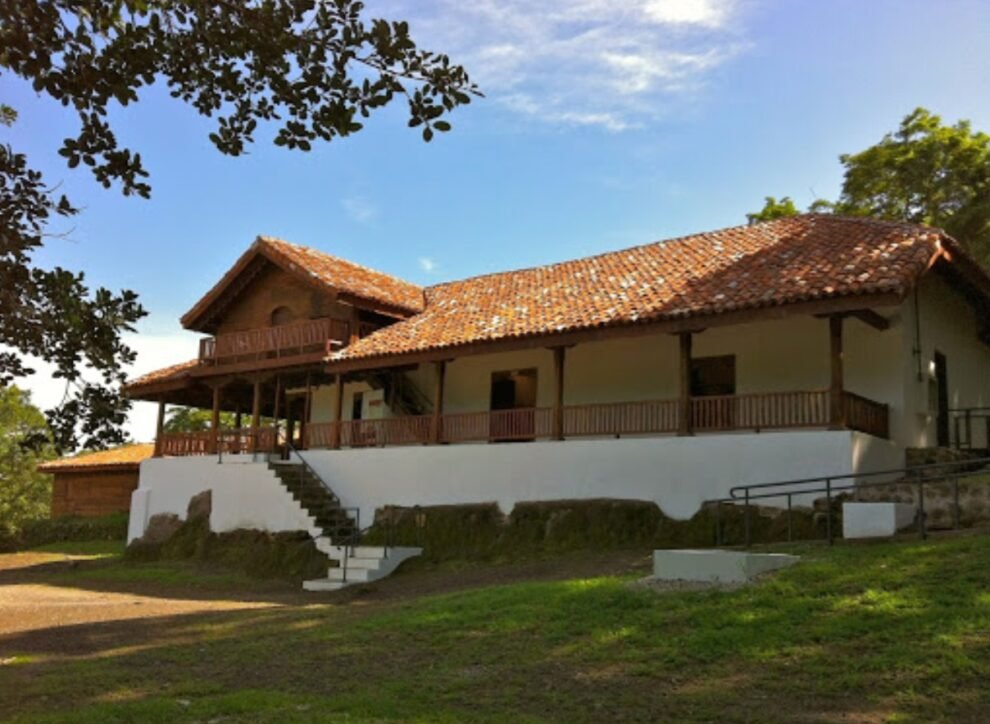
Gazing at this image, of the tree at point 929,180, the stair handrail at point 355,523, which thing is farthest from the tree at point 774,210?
the stair handrail at point 355,523

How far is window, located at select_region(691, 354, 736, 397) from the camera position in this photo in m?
18.0

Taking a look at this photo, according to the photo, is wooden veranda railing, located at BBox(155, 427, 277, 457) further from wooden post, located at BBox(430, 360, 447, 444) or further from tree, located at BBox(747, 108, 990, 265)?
tree, located at BBox(747, 108, 990, 265)

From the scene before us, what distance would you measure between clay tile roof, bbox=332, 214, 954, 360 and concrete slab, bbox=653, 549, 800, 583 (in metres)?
5.77

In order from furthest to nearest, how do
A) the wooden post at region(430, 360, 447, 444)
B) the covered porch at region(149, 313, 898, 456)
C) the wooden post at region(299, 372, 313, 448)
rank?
1. the wooden post at region(299, 372, 313, 448)
2. the wooden post at region(430, 360, 447, 444)
3. the covered porch at region(149, 313, 898, 456)

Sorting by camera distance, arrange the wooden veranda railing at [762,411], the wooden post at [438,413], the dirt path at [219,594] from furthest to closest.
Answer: the wooden post at [438,413], the wooden veranda railing at [762,411], the dirt path at [219,594]

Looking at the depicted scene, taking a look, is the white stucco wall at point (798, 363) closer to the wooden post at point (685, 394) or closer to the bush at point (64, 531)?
the wooden post at point (685, 394)

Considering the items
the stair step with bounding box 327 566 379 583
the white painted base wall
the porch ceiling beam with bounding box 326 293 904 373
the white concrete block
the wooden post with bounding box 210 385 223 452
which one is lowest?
the stair step with bounding box 327 566 379 583

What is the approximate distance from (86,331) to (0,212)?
1029 mm

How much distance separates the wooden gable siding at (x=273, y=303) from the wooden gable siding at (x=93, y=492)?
1102 cm

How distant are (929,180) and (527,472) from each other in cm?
1467

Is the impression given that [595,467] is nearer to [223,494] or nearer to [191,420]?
[223,494]

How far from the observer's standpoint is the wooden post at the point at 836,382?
14352mm

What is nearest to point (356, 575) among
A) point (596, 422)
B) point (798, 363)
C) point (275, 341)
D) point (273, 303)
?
point (596, 422)

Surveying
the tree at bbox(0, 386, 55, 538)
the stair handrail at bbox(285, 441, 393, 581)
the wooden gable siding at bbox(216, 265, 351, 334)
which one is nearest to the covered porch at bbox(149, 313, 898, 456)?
the stair handrail at bbox(285, 441, 393, 581)
